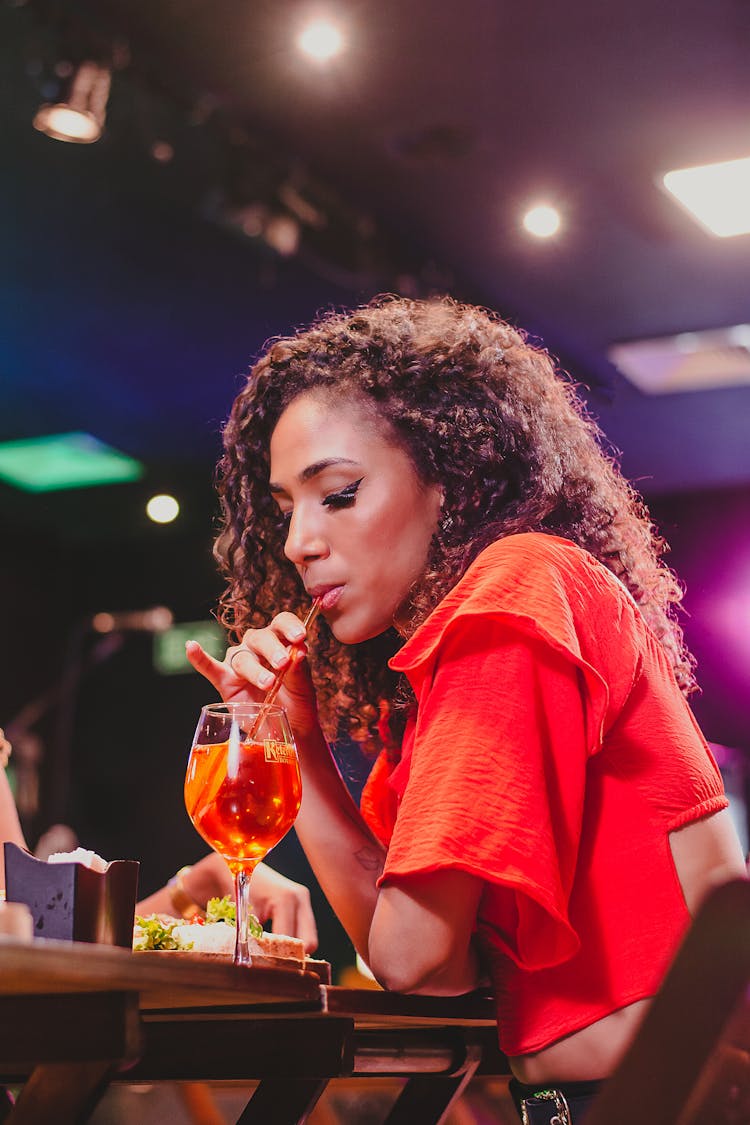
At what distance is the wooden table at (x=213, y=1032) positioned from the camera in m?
0.79

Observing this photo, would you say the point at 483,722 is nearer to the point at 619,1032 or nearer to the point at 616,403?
the point at 619,1032

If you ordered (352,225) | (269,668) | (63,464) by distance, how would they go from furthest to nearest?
(63,464) < (352,225) < (269,668)

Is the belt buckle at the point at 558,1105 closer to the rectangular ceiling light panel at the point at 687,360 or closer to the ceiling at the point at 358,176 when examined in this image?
the ceiling at the point at 358,176

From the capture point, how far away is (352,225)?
16.3ft

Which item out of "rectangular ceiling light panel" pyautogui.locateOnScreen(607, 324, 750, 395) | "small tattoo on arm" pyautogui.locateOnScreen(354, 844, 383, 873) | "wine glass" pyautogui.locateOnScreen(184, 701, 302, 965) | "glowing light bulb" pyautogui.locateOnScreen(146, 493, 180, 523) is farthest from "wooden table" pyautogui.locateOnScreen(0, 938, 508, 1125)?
"glowing light bulb" pyautogui.locateOnScreen(146, 493, 180, 523)

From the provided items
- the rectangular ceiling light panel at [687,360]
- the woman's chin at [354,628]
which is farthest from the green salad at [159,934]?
the rectangular ceiling light panel at [687,360]

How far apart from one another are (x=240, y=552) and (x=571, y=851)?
0.92 meters

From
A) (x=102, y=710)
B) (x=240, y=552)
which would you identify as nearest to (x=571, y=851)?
(x=240, y=552)

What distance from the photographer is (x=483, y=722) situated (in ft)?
3.89

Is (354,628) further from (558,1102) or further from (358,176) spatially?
(358,176)

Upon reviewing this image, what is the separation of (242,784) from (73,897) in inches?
10.6

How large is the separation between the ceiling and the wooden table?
3234mm

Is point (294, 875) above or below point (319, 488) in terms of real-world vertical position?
below

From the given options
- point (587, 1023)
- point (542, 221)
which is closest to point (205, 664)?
point (587, 1023)
